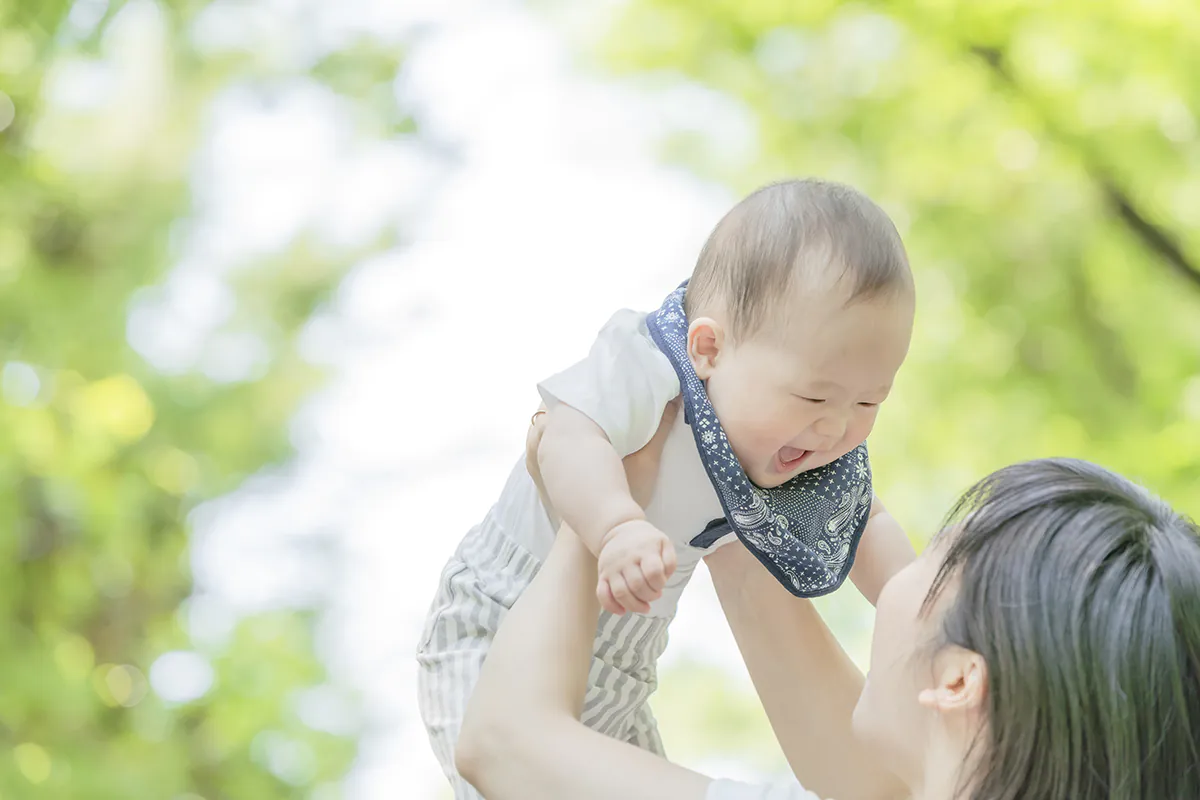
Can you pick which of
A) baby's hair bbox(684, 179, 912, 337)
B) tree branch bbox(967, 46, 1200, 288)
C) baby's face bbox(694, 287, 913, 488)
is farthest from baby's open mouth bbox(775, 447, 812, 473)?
tree branch bbox(967, 46, 1200, 288)

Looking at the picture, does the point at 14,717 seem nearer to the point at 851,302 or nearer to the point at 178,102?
the point at 178,102

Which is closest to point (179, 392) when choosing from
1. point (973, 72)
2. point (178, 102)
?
point (178, 102)

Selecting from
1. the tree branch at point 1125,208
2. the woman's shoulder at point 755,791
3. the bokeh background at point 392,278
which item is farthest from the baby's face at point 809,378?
the tree branch at point 1125,208

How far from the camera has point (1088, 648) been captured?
736 millimetres

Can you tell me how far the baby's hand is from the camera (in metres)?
0.79

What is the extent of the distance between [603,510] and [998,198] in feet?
10.4

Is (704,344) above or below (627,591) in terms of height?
above

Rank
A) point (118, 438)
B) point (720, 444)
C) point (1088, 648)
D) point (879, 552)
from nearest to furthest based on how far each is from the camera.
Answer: point (1088, 648)
point (720, 444)
point (879, 552)
point (118, 438)

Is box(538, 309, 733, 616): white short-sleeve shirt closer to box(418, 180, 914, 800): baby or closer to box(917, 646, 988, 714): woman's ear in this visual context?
box(418, 180, 914, 800): baby

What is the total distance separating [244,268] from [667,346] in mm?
3211

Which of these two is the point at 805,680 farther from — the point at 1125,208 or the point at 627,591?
the point at 1125,208

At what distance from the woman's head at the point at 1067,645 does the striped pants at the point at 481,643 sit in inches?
12.3

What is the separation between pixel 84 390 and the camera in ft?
11.9

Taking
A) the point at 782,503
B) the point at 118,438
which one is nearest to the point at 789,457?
the point at 782,503
